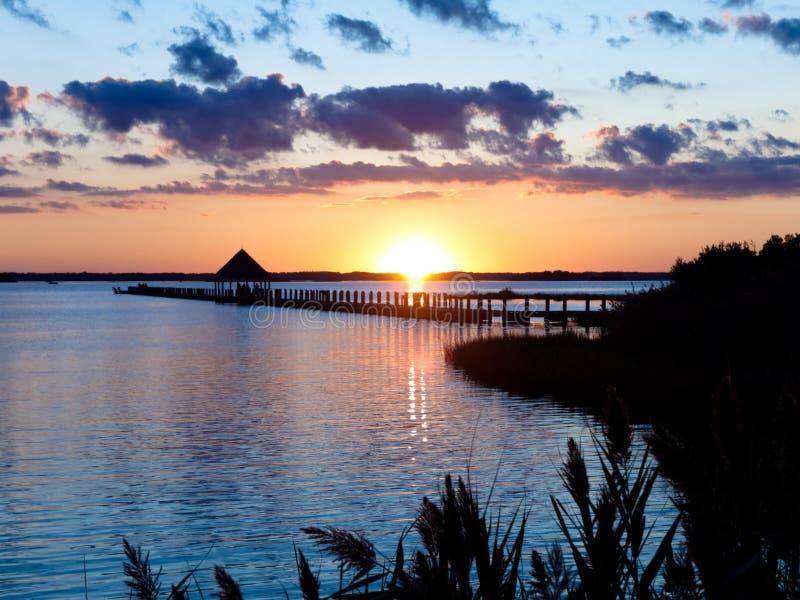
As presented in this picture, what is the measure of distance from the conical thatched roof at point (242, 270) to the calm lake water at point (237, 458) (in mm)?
59960

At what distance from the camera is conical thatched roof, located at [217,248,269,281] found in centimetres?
9606

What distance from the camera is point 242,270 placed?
317 ft

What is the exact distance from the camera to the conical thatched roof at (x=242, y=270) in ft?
315

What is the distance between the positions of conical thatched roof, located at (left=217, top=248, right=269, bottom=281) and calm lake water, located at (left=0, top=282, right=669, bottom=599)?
5996 cm

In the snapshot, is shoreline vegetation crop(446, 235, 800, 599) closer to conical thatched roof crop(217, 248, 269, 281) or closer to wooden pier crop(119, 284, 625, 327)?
wooden pier crop(119, 284, 625, 327)

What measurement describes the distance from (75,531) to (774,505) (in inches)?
391

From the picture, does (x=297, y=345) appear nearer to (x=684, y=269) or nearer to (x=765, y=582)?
(x=684, y=269)

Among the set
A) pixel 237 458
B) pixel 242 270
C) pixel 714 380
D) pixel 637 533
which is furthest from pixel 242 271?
pixel 637 533

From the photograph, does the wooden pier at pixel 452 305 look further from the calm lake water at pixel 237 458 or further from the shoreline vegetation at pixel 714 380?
the calm lake water at pixel 237 458

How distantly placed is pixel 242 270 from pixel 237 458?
267 ft

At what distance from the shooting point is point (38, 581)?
974cm

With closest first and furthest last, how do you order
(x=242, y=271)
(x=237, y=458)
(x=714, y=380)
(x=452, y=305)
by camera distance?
(x=237, y=458)
(x=714, y=380)
(x=452, y=305)
(x=242, y=271)

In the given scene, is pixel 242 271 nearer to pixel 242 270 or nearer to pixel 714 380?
pixel 242 270

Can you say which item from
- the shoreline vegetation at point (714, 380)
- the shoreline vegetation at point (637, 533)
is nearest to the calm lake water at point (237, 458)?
the shoreline vegetation at point (714, 380)
